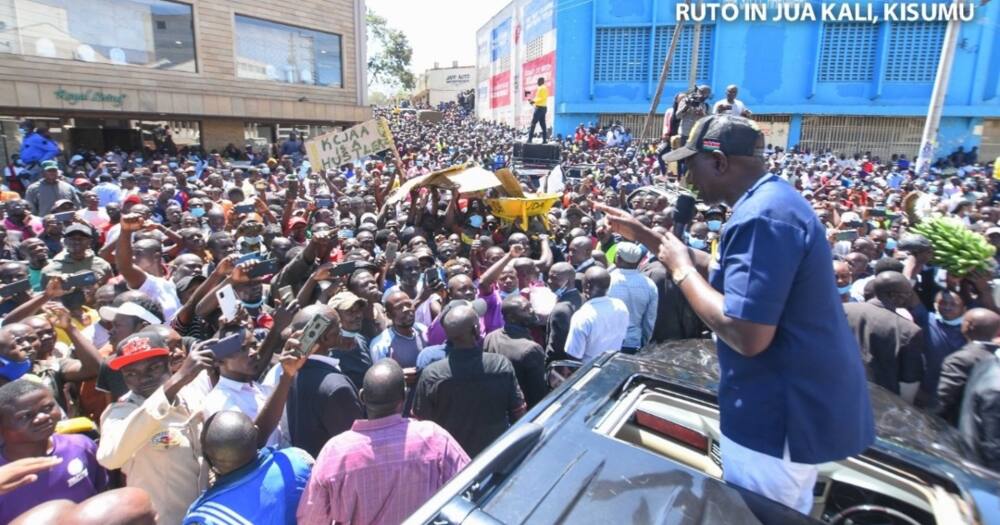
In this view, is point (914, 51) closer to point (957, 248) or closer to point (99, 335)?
point (957, 248)

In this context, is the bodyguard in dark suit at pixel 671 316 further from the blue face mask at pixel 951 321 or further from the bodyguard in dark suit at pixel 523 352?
the blue face mask at pixel 951 321

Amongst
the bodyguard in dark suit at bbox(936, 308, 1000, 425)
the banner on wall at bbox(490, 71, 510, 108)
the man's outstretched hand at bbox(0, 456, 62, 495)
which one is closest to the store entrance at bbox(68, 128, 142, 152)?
the man's outstretched hand at bbox(0, 456, 62, 495)

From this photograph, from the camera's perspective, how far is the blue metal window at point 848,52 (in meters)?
23.1

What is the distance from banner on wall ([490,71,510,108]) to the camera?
36.1m

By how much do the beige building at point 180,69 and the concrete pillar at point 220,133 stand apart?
0.03m

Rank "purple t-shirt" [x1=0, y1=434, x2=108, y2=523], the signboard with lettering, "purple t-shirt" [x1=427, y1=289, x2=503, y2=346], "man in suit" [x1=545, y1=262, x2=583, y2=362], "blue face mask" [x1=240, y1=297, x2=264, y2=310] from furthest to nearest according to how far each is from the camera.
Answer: the signboard with lettering, "purple t-shirt" [x1=427, y1=289, x2=503, y2=346], "man in suit" [x1=545, y1=262, x2=583, y2=362], "blue face mask" [x1=240, y1=297, x2=264, y2=310], "purple t-shirt" [x1=0, y1=434, x2=108, y2=523]

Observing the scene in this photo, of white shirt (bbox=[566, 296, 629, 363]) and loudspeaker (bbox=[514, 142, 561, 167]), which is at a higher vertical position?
loudspeaker (bbox=[514, 142, 561, 167])

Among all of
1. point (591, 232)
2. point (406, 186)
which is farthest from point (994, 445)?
point (406, 186)

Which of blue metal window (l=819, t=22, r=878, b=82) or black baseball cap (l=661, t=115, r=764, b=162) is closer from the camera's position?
black baseball cap (l=661, t=115, r=764, b=162)

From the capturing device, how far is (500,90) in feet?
126

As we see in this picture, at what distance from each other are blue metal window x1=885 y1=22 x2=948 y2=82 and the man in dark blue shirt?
27.5 metres

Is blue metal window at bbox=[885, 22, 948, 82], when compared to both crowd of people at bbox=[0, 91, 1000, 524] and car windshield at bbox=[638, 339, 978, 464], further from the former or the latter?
car windshield at bbox=[638, 339, 978, 464]

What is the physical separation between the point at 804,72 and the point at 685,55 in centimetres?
493

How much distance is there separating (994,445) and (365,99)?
22.4 m
